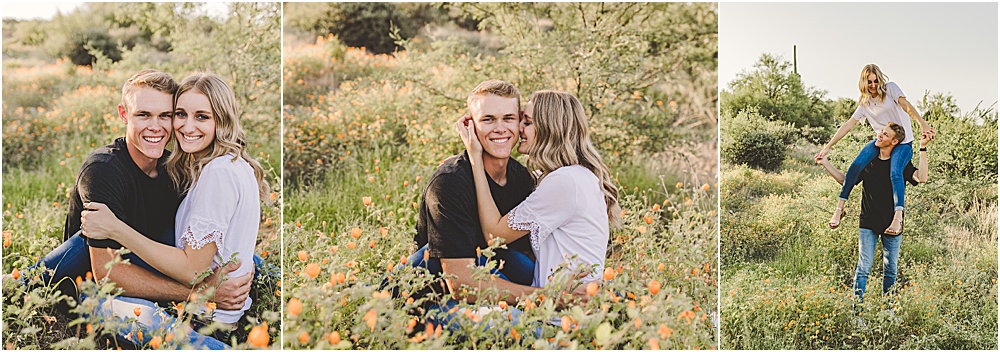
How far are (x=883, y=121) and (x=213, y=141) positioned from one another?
299 cm

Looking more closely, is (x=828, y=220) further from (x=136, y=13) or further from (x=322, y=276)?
(x=136, y=13)

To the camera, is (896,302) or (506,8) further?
(506,8)

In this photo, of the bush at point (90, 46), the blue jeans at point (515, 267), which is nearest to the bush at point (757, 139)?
the blue jeans at point (515, 267)

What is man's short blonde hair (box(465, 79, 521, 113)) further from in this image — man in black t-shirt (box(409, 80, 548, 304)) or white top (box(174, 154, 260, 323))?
white top (box(174, 154, 260, 323))

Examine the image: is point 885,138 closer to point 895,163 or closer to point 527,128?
point 895,163

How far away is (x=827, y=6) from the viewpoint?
12.0ft

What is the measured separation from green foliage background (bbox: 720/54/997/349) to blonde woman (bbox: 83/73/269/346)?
7.33 ft

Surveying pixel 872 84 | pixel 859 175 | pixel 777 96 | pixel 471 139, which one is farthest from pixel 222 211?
pixel 872 84

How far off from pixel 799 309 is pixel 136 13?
14.8 feet

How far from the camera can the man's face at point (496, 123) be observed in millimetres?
3270

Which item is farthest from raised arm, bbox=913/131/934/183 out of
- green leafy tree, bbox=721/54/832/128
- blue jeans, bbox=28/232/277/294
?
blue jeans, bbox=28/232/277/294

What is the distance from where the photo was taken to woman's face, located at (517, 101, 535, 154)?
10.7ft

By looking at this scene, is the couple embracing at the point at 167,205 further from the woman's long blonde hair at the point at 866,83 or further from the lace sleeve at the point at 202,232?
the woman's long blonde hair at the point at 866,83

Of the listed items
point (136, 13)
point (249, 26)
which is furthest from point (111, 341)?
point (136, 13)
